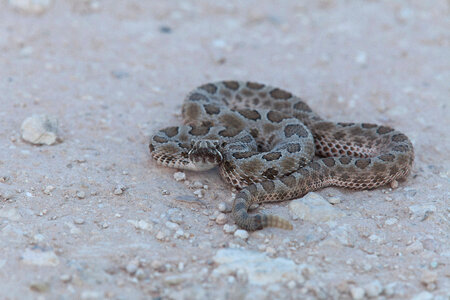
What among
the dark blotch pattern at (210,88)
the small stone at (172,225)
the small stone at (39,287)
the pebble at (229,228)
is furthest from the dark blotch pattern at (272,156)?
the small stone at (39,287)

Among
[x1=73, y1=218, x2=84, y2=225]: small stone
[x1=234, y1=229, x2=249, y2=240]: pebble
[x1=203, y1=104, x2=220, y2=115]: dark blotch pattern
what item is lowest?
[x1=73, y1=218, x2=84, y2=225]: small stone

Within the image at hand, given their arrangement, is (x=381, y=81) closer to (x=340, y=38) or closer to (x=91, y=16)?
(x=340, y=38)

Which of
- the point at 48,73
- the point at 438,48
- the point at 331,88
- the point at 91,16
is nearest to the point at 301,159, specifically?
the point at 331,88

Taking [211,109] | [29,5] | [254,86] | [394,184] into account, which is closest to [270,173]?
[394,184]


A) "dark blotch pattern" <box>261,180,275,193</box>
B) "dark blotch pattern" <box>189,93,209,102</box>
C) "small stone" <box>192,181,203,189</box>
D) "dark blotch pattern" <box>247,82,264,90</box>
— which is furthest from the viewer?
"dark blotch pattern" <box>247,82,264,90</box>

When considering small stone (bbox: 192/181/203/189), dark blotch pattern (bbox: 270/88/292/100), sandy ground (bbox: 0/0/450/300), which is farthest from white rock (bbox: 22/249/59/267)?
dark blotch pattern (bbox: 270/88/292/100)

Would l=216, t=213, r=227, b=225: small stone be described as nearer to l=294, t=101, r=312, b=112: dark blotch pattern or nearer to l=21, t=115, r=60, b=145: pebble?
l=21, t=115, r=60, b=145: pebble
